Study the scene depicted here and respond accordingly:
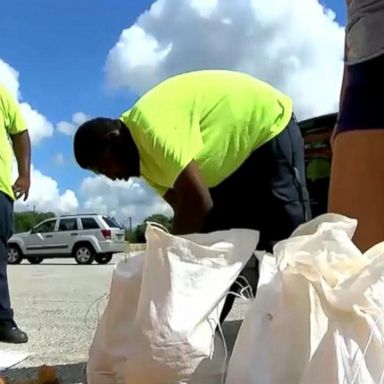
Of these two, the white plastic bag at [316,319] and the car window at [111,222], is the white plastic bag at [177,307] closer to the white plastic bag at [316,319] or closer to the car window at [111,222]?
the white plastic bag at [316,319]

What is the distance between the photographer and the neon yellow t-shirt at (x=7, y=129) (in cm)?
412

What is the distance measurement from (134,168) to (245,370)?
1512 millimetres

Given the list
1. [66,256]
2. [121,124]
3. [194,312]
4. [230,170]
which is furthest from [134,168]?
[66,256]

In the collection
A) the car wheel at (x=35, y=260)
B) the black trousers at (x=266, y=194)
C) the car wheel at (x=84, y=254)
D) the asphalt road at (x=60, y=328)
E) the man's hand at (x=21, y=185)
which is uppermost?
the man's hand at (x=21, y=185)

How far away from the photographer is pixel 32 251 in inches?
917

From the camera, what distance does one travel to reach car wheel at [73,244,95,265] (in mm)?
21734

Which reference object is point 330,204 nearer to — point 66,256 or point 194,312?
point 194,312

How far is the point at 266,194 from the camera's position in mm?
3135

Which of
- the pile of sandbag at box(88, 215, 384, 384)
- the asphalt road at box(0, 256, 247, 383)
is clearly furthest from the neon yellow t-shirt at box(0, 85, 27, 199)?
the pile of sandbag at box(88, 215, 384, 384)

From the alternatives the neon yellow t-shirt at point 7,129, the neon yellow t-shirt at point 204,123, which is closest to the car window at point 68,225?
A: the neon yellow t-shirt at point 7,129

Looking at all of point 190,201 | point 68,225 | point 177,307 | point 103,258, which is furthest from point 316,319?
point 68,225

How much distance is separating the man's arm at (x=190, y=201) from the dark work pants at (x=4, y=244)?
1537 mm

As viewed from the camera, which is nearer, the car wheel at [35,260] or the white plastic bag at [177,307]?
the white plastic bag at [177,307]

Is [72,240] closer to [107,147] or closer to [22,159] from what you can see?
[22,159]
